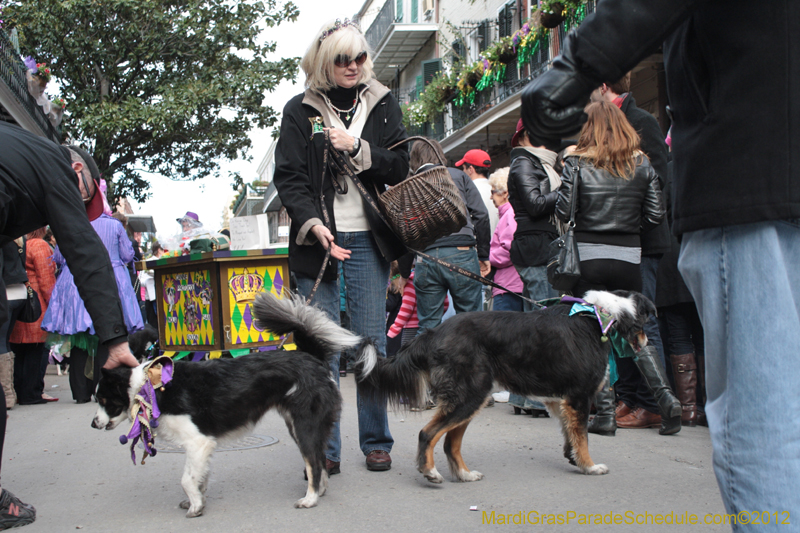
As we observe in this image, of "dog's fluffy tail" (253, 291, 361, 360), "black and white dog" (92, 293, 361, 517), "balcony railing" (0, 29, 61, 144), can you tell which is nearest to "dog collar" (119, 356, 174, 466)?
"black and white dog" (92, 293, 361, 517)

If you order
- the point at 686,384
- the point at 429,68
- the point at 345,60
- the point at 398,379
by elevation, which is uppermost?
the point at 429,68

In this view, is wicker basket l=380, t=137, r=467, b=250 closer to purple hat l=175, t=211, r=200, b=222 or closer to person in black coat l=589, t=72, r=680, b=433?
person in black coat l=589, t=72, r=680, b=433

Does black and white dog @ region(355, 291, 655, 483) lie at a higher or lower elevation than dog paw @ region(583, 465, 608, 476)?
higher

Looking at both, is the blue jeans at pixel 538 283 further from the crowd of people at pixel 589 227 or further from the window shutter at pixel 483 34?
the window shutter at pixel 483 34

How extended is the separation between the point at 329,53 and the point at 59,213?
1694mm

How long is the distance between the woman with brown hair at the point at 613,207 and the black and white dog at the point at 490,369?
74 centimetres

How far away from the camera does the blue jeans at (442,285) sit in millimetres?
6156

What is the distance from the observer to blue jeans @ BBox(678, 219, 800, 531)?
1556 mm

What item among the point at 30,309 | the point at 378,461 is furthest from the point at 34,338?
the point at 378,461

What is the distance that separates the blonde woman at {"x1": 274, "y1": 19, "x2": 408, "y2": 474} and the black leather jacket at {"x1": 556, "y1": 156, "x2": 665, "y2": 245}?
50.9 inches

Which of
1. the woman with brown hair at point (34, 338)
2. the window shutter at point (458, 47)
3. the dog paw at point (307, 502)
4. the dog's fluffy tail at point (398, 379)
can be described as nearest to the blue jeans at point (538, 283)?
the dog's fluffy tail at point (398, 379)

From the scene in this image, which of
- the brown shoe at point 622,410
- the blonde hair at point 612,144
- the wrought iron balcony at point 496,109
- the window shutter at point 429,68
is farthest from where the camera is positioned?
the window shutter at point 429,68

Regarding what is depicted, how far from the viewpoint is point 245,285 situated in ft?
20.0

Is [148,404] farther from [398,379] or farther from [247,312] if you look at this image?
[247,312]
